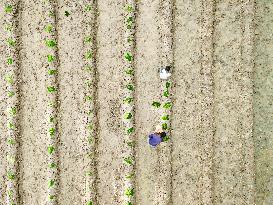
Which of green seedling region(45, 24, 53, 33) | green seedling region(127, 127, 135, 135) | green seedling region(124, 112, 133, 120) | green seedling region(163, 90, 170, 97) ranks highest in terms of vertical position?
green seedling region(45, 24, 53, 33)

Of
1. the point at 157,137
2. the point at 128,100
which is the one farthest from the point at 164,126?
the point at 128,100

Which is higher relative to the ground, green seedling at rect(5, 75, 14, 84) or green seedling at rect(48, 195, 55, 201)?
green seedling at rect(5, 75, 14, 84)

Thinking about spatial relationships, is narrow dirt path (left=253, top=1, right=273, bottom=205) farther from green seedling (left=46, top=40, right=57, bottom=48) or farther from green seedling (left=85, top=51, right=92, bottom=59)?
green seedling (left=46, top=40, right=57, bottom=48)

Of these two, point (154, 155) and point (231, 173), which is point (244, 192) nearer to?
point (231, 173)

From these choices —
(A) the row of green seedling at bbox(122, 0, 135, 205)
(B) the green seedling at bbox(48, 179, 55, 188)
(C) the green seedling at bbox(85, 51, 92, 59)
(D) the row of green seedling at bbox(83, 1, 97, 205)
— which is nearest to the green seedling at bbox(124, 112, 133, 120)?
(A) the row of green seedling at bbox(122, 0, 135, 205)

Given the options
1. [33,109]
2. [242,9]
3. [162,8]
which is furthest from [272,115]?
[33,109]

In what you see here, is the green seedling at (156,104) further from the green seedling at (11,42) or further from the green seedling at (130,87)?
the green seedling at (11,42)

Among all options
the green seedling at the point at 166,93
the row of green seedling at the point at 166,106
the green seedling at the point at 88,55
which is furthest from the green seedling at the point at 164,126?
the green seedling at the point at 88,55
